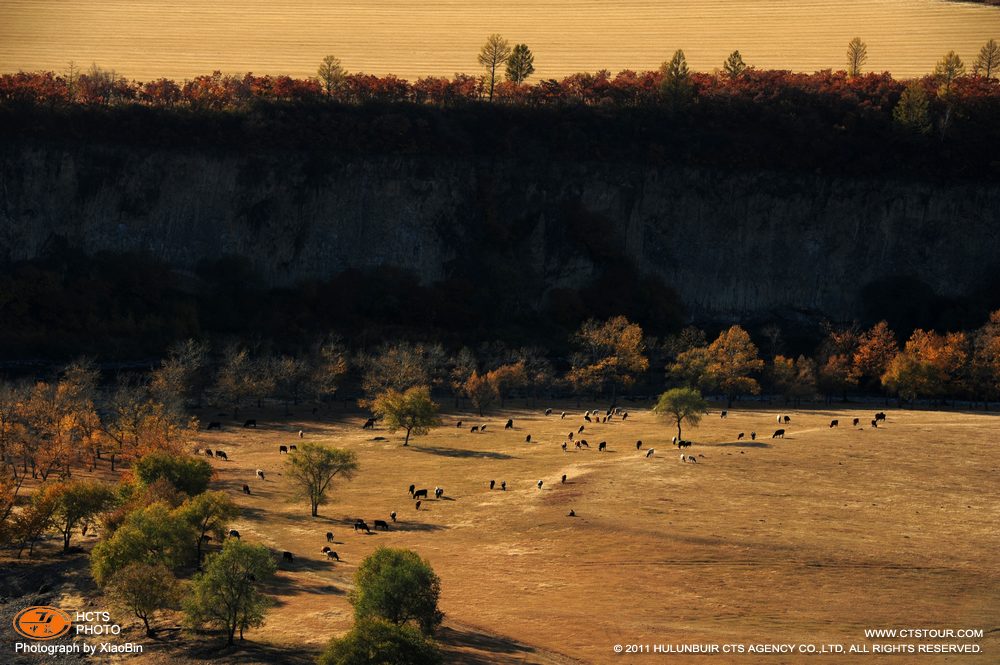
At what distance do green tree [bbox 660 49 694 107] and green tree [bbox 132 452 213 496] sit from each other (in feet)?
270

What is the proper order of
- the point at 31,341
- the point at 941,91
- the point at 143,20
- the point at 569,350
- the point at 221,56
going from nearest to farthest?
the point at 31,341 < the point at 569,350 < the point at 941,91 < the point at 221,56 < the point at 143,20

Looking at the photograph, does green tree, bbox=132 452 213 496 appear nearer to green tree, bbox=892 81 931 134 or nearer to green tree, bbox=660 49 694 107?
green tree, bbox=660 49 694 107

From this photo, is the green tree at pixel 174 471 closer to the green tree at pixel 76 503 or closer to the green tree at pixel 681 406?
the green tree at pixel 76 503

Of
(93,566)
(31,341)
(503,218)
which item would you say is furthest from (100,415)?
(503,218)

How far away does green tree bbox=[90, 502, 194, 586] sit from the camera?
51.7 metres

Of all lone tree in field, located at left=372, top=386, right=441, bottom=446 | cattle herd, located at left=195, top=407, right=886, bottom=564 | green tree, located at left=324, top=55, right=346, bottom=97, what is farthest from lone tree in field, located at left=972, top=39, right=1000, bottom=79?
lone tree in field, located at left=372, top=386, right=441, bottom=446

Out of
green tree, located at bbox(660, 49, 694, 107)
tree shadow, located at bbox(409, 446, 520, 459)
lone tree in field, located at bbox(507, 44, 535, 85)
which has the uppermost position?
lone tree in field, located at bbox(507, 44, 535, 85)

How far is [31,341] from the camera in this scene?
10319cm

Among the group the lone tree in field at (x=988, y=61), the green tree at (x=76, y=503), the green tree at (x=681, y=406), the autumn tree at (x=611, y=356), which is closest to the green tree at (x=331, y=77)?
the autumn tree at (x=611, y=356)

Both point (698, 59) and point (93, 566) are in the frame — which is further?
point (698, 59)

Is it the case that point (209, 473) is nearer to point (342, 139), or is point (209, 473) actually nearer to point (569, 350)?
point (569, 350)

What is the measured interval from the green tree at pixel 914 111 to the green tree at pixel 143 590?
4024 inches

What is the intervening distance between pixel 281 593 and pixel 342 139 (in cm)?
8089

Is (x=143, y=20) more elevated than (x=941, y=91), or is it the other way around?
(x=143, y=20)
